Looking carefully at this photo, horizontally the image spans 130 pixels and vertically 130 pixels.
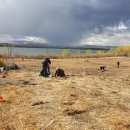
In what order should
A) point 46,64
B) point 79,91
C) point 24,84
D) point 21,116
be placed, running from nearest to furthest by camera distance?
point 21,116
point 79,91
point 24,84
point 46,64

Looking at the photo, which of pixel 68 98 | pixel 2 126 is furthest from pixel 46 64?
pixel 2 126

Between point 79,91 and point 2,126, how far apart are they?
5030mm

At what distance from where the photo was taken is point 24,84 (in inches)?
437

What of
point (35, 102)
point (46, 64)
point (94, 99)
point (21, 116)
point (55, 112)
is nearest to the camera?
point (21, 116)

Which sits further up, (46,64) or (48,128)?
(46,64)

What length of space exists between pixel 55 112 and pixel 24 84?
5.12 metres

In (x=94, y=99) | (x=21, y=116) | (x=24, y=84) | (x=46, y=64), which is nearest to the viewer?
(x=21, y=116)

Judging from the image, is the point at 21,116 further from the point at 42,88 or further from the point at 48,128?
the point at 42,88

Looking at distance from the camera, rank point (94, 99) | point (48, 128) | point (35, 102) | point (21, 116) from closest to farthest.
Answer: point (48, 128)
point (21, 116)
point (35, 102)
point (94, 99)

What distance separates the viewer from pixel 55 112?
6469mm

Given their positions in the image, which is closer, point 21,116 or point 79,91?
point 21,116

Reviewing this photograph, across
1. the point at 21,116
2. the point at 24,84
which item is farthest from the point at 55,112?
the point at 24,84

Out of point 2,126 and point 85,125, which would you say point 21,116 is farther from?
point 85,125

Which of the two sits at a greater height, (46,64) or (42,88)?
(46,64)
